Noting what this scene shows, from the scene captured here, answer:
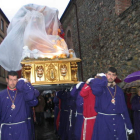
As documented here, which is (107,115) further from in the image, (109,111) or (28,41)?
(28,41)

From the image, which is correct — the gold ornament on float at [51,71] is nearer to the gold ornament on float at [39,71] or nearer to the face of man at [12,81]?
the gold ornament on float at [39,71]

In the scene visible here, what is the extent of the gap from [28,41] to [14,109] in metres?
2.53

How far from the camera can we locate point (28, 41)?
17.7 feet

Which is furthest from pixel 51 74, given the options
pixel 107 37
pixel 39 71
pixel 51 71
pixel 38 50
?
pixel 107 37

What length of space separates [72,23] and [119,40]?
6685 millimetres

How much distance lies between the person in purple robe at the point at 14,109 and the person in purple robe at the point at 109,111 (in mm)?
1142

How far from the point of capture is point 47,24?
6289mm

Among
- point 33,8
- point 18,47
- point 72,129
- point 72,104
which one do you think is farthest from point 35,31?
point 72,129

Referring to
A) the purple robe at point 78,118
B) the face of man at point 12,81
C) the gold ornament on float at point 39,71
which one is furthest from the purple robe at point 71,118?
the face of man at point 12,81

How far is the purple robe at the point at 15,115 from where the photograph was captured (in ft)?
10.7

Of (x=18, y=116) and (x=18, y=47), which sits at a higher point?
(x=18, y=47)

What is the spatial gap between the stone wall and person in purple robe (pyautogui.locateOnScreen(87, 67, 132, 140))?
2918 mm

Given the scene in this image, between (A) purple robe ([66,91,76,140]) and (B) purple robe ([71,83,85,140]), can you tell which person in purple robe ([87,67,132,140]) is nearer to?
(B) purple robe ([71,83,85,140])

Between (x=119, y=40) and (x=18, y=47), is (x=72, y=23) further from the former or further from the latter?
(x=18, y=47)
